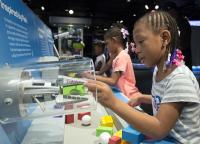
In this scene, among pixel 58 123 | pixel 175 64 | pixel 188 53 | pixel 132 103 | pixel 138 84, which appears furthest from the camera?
pixel 138 84

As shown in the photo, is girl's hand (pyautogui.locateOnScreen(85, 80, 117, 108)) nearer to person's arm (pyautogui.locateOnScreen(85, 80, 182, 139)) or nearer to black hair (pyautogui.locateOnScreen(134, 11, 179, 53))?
person's arm (pyautogui.locateOnScreen(85, 80, 182, 139))

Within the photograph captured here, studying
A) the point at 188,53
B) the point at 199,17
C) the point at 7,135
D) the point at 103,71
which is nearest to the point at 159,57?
the point at 7,135

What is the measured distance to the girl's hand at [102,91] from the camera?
72 cm

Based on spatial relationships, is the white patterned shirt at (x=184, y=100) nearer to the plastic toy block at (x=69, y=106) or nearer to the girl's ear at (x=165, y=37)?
the girl's ear at (x=165, y=37)

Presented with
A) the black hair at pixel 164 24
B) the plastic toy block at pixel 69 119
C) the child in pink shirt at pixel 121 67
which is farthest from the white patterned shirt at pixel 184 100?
the child in pink shirt at pixel 121 67

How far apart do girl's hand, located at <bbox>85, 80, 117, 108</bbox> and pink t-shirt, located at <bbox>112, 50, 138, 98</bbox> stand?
162 cm

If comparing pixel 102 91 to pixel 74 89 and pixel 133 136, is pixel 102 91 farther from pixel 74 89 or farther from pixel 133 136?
pixel 133 136

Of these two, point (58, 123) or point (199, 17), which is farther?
point (199, 17)

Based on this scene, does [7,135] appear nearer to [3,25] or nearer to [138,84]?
[3,25]

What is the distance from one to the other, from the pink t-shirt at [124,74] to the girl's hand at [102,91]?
1.62m

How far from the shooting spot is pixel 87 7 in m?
12.8

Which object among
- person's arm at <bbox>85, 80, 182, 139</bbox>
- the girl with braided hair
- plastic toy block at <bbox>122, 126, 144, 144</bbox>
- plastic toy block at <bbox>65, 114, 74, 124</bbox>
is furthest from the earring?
plastic toy block at <bbox>65, 114, 74, 124</bbox>

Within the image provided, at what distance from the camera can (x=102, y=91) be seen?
0.75 m

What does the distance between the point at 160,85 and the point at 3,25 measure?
2.03 ft
